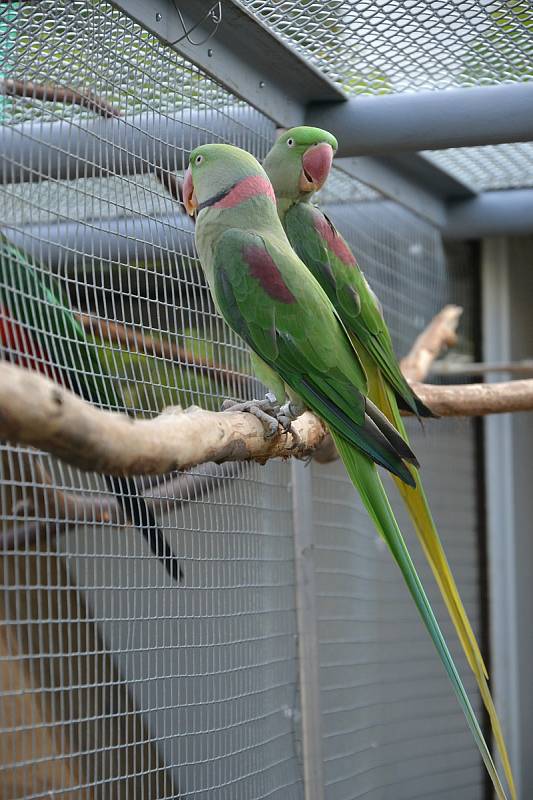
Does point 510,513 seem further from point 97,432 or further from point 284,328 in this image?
point 97,432

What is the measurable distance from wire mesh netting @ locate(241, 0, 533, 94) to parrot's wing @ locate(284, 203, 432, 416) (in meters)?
0.27

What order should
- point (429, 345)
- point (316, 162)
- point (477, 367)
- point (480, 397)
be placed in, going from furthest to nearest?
point (477, 367), point (429, 345), point (480, 397), point (316, 162)

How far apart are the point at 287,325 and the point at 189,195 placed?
0.84 feet

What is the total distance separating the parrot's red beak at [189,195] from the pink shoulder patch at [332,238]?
0.27 m

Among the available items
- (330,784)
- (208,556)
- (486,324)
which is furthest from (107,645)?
(486,324)

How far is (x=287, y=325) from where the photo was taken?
4.20ft

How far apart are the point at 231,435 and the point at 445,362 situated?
152 cm

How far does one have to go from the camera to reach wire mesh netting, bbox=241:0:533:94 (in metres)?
1.43

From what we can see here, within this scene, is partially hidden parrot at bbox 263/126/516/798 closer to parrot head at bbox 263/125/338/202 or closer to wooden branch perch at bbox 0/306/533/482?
parrot head at bbox 263/125/338/202

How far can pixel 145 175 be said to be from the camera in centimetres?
133

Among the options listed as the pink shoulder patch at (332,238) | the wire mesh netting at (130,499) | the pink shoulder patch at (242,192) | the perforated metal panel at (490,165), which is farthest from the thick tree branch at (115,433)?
the perforated metal panel at (490,165)

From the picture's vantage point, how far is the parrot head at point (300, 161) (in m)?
1.48

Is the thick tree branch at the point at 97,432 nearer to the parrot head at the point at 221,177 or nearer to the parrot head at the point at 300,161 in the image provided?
the parrot head at the point at 221,177

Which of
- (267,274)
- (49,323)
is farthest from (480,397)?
(49,323)
